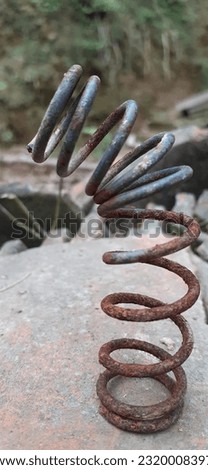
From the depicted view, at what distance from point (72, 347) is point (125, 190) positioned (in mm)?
909

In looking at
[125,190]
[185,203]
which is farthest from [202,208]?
[125,190]

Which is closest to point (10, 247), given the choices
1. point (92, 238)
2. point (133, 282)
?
point (92, 238)

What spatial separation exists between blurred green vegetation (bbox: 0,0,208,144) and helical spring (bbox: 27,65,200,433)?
5016 millimetres

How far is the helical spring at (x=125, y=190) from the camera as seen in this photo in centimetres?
178

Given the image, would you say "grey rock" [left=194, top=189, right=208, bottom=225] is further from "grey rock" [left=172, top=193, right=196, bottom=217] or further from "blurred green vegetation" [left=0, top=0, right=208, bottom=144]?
"blurred green vegetation" [left=0, top=0, right=208, bottom=144]

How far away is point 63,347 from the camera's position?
2449mm

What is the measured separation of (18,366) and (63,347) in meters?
0.22

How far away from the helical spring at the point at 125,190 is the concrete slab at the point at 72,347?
0.26ft

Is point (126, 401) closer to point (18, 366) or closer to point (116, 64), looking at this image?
point (18, 366)

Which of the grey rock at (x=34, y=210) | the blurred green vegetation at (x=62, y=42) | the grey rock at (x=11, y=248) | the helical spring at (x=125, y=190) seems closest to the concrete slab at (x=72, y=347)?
the helical spring at (x=125, y=190)

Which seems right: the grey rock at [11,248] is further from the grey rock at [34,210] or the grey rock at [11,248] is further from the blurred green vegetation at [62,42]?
Result: the blurred green vegetation at [62,42]

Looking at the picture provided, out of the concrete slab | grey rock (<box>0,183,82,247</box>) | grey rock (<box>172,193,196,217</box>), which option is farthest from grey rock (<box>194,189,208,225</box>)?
grey rock (<box>0,183,82,247</box>)

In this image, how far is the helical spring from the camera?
1.78 m

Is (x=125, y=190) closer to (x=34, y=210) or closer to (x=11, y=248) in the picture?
(x=11, y=248)
